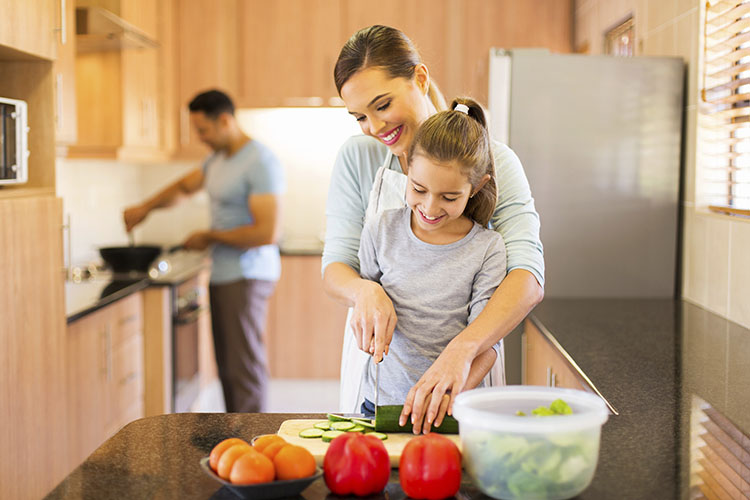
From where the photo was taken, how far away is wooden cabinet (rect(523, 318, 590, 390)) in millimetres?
1894

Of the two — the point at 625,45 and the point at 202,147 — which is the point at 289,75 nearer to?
Result: the point at 202,147

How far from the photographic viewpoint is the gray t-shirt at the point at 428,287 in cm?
141

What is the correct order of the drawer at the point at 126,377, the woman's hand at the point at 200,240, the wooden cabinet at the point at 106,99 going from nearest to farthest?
the drawer at the point at 126,377, the woman's hand at the point at 200,240, the wooden cabinet at the point at 106,99

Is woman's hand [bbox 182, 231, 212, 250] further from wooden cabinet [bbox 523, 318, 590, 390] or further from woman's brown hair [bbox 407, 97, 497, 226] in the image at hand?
woman's brown hair [bbox 407, 97, 497, 226]

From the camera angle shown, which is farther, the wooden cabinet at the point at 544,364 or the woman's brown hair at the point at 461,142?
the wooden cabinet at the point at 544,364

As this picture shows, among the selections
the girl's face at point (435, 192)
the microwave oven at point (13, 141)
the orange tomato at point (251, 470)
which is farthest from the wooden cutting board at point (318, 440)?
the microwave oven at point (13, 141)

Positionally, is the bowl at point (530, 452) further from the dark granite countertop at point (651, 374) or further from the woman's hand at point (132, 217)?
the woman's hand at point (132, 217)

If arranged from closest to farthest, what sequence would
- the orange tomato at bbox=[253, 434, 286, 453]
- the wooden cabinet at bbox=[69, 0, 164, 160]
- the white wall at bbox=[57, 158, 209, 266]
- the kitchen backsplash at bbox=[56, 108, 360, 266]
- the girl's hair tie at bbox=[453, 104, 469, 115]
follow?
the orange tomato at bbox=[253, 434, 286, 453]
the girl's hair tie at bbox=[453, 104, 469, 115]
the wooden cabinet at bbox=[69, 0, 164, 160]
the white wall at bbox=[57, 158, 209, 266]
the kitchen backsplash at bbox=[56, 108, 360, 266]

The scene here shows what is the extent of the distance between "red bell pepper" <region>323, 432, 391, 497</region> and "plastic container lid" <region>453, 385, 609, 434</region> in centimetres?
11

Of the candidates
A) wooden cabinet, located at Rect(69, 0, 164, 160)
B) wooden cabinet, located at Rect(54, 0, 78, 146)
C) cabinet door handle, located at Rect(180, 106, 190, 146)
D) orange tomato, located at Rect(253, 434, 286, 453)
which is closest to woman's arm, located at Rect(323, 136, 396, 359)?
orange tomato, located at Rect(253, 434, 286, 453)

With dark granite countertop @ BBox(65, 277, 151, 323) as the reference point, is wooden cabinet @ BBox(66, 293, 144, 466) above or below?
below

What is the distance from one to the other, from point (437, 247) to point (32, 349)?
1.39 meters

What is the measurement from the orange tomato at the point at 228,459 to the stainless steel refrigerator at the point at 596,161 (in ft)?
6.30

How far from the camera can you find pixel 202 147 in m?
4.41
